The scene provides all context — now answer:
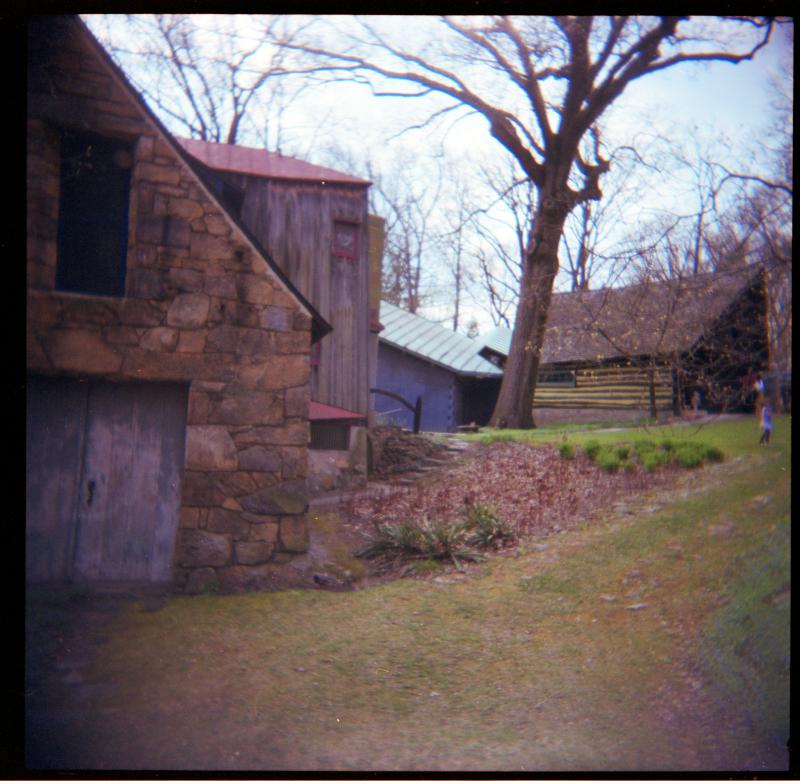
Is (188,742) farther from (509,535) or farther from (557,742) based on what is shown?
(509,535)

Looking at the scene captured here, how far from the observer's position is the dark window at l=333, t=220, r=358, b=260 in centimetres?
525

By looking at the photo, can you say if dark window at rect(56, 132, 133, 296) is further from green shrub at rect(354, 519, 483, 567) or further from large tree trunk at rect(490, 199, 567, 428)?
large tree trunk at rect(490, 199, 567, 428)

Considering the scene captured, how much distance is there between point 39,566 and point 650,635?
398cm

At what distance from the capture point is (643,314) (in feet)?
13.0

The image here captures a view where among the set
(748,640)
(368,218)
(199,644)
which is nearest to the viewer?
(748,640)

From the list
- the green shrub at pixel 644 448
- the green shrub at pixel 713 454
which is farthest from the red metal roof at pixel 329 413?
A: the green shrub at pixel 713 454

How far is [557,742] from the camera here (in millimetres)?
2930

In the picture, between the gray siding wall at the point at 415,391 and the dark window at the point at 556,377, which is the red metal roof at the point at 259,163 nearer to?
the gray siding wall at the point at 415,391

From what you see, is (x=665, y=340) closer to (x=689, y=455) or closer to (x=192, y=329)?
(x=689, y=455)

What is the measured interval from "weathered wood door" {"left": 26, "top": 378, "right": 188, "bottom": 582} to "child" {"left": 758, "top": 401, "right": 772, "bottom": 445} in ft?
13.4

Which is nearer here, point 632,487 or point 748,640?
point 748,640

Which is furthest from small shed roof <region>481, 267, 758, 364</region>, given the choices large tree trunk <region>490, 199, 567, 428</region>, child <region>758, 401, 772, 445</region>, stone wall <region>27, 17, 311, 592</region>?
stone wall <region>27, 17, 311, 592</region>

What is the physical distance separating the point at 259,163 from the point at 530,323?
247cm
